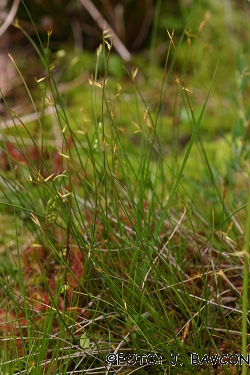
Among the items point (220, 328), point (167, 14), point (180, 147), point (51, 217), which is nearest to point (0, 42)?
point (167, 14)

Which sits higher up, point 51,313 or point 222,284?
point 51,313

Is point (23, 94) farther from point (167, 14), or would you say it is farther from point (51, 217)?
point (51, 217)

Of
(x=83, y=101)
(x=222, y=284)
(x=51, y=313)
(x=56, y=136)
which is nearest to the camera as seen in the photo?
(x=51, y=313)

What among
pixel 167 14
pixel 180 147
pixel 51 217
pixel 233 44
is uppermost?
pixel 51 217

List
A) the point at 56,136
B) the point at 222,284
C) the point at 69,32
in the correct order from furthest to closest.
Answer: the point at 69,32 → the point at 56,136 → the point at 222,284

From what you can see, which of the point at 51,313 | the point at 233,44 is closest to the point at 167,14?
the point at 233,44

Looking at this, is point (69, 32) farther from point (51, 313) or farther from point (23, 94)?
point (51, 313)

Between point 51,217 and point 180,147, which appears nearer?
point 51,217
